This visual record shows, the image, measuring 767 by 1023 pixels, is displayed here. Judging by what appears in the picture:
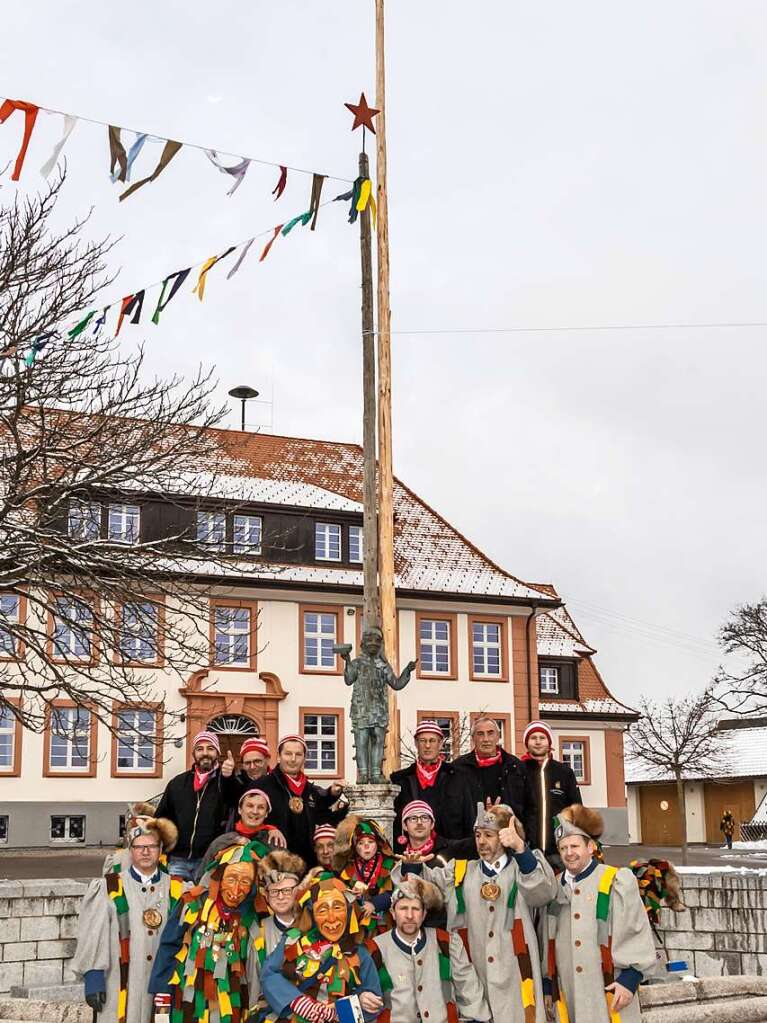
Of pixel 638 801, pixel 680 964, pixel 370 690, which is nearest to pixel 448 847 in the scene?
pixel 680 964

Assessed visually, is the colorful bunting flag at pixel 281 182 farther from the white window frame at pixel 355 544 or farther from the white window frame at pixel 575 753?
the white window frame at pixel 575 753

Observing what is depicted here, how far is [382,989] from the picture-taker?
6.89 meters

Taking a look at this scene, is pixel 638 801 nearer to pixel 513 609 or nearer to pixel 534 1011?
pixel 513 609

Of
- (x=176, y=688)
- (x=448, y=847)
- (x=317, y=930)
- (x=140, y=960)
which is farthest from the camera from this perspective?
(x=176, y=688)

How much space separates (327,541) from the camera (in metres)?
34.6

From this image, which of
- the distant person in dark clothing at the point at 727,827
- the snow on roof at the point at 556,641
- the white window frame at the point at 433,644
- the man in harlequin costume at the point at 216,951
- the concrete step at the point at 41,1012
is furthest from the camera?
the distant person in dark clothing at the point at 727,827

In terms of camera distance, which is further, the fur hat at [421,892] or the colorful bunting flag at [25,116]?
the colorful bunting flag at [25,116]

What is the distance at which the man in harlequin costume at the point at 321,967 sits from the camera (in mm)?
6418

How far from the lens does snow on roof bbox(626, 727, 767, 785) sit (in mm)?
49406

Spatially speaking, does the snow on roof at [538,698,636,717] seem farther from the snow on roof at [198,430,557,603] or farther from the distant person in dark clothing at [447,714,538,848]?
the distant person in dark clothing at [447,714,538,848]

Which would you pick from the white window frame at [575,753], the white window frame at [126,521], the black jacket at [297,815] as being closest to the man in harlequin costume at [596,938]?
the black jacket at [297,815]

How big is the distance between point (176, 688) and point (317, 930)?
2542 centimetres

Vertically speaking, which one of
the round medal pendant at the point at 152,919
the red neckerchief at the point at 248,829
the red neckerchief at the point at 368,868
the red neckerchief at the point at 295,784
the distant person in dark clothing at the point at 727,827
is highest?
the red neckerchief at the point at 295,784

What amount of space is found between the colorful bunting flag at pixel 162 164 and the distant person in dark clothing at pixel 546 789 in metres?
7.97
